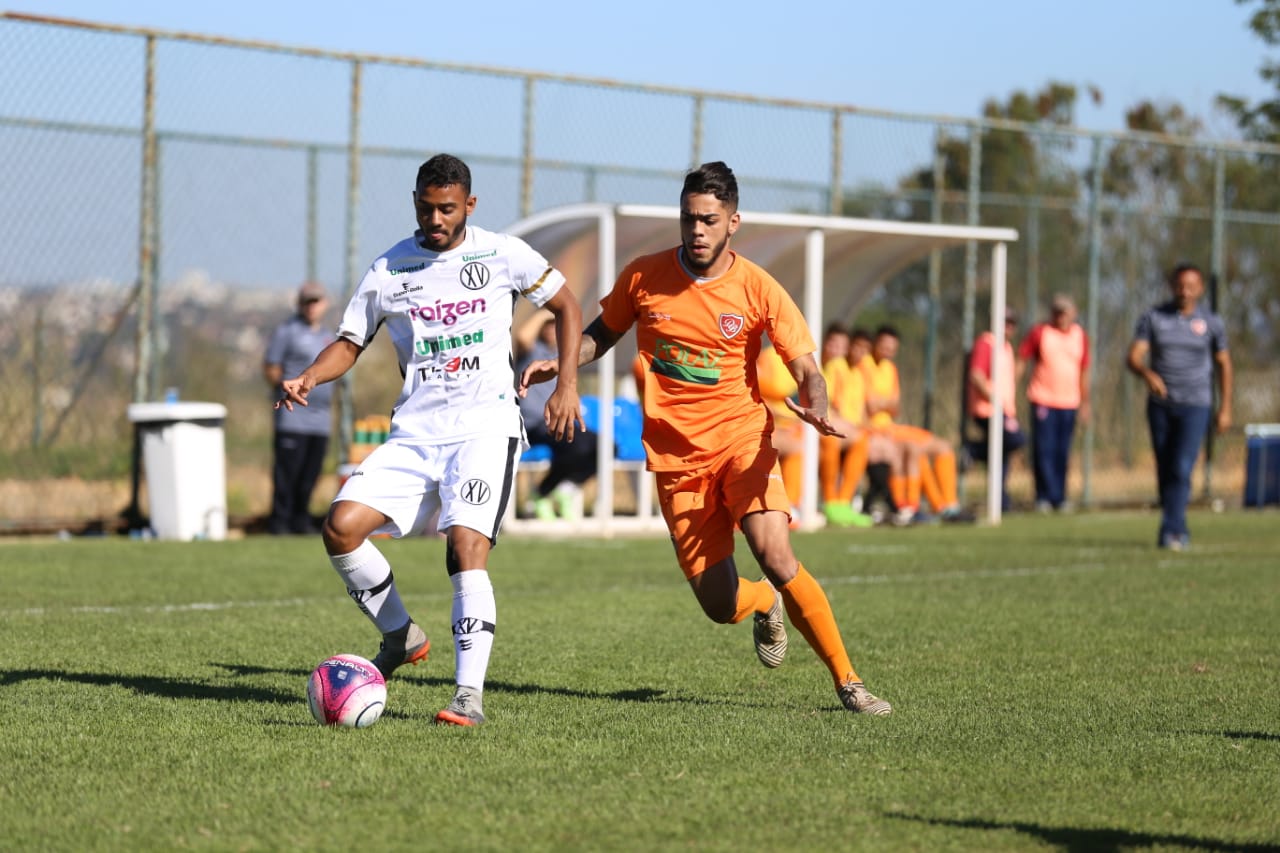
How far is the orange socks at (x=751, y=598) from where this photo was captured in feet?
23.3

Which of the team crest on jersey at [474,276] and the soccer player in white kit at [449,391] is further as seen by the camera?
the team crest on jersey at [474,276]

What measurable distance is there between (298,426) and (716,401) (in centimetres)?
920

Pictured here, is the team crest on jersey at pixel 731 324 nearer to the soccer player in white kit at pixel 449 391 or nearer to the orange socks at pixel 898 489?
the soccer player in white kit at pixel 449 391

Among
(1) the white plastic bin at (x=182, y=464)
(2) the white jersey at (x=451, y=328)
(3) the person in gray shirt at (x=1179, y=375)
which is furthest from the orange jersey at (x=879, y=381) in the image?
(2) the white jersey at (x=451, y=328)

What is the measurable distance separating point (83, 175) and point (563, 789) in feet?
37.5

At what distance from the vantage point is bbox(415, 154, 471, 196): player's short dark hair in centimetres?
654

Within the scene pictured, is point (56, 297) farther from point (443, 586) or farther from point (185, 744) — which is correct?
point (185, 744)

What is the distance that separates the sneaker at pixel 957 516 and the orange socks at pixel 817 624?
11.7 metres

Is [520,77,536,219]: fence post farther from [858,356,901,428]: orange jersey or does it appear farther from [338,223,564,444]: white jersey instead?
[338,223,564,444]: white jersey

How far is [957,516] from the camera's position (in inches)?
722

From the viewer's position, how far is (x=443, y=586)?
11.6 metres

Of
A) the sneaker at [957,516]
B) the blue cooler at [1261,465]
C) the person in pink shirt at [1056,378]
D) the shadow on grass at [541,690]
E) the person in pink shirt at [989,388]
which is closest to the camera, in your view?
the shadow on grass at [541,690]

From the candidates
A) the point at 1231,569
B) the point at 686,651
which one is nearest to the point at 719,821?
the point at 686,651

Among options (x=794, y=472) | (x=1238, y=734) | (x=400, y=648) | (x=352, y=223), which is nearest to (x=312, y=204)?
(x=352, y=223)
